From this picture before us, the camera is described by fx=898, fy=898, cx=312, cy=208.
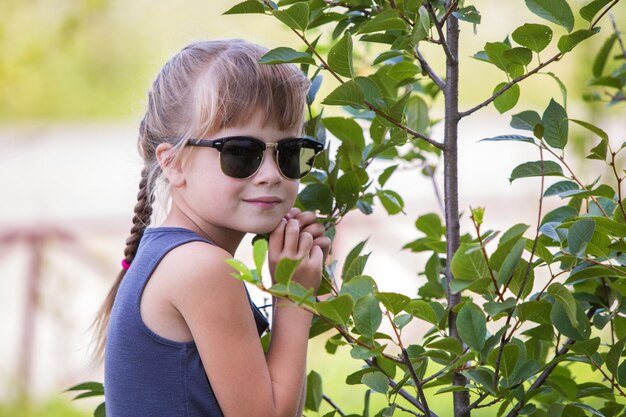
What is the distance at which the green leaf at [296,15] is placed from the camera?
109cm

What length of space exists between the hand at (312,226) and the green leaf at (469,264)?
301 millimetres

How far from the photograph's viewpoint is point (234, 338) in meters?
1.18

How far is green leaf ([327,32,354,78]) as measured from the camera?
112 centimetres

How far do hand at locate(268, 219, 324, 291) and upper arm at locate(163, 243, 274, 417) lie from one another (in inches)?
3.7

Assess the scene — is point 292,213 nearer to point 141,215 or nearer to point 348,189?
point 348,189

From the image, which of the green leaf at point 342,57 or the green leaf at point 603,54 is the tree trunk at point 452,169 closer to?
the green leaf at point 342,57

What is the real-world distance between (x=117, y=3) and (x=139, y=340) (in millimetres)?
5094

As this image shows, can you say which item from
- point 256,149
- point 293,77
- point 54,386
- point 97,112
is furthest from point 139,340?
point 97,112

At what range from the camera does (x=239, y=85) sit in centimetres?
129

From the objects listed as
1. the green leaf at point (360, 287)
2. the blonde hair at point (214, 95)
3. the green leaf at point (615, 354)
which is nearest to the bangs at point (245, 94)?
the blonde hair at point (214, 95)

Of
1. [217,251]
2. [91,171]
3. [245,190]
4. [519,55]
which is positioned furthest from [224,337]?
[91,171]

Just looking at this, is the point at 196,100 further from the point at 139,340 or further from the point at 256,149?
the point at 139,340

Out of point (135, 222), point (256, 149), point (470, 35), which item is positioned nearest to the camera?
point (256, 149)

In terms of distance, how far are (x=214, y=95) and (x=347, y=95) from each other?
0.24 m
